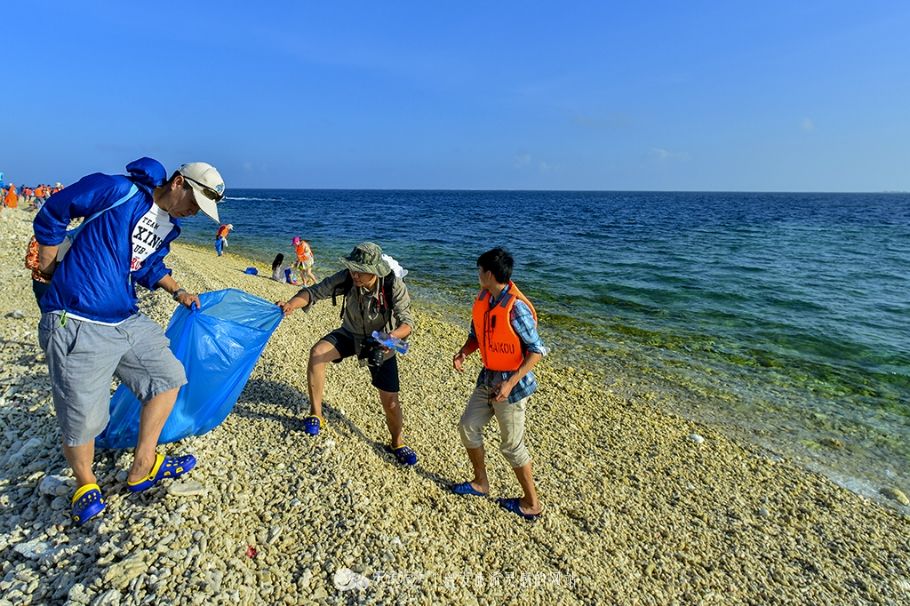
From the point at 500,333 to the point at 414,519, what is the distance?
1546 millimetres

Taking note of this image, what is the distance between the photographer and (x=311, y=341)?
27.2 ft

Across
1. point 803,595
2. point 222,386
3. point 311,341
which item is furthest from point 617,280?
point 222,386

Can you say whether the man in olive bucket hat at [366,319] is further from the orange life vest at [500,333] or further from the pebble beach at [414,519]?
the orange life vest at [500,333]

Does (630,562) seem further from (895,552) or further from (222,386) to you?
(222,386)

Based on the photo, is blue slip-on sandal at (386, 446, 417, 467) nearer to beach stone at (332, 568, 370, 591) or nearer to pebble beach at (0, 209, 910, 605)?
pebble beach at (0, 209, 910, 605)

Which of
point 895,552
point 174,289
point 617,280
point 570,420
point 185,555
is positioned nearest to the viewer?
point 185,555

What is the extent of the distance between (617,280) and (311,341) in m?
12.6

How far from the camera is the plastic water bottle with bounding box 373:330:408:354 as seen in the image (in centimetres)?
430

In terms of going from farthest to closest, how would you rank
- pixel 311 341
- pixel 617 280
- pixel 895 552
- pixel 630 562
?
pixel 617 280 → pixel 311 341 → pixel 895 552 → pixel 630 562

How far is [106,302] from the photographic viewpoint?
9.82 feet

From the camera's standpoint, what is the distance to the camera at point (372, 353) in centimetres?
437

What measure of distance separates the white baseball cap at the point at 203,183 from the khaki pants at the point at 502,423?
2309mm

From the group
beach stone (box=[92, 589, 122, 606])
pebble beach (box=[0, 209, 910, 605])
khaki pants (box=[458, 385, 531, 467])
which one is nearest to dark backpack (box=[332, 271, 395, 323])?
khaki pants (box=[458, 385, 531, 467])

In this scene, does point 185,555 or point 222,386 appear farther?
point 222,386
